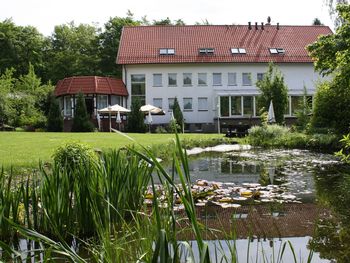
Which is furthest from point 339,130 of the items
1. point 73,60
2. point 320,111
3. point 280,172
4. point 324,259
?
point 73,60

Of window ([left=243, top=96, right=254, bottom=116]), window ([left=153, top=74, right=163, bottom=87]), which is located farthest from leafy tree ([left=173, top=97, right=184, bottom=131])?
window ([left=243, top=96, right=254, bottom=116])

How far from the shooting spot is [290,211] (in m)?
6.93

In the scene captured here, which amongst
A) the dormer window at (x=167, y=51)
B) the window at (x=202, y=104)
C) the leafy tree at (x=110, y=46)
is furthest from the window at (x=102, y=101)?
the leafy tree at (x=110, y=46)

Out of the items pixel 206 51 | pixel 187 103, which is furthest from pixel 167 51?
pixel 187 103

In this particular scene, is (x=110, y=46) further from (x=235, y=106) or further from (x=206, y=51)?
(x=235, y=106)

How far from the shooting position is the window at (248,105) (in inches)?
1713

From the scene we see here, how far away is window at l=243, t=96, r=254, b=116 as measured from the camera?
43.5 metres

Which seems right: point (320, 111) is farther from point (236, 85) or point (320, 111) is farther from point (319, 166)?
point (236, 85)

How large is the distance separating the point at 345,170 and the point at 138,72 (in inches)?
1337

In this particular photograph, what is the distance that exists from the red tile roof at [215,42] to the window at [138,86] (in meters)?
1.51

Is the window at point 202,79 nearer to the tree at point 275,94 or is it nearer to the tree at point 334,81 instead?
the tree at point 275,94

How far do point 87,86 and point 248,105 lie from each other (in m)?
13.5

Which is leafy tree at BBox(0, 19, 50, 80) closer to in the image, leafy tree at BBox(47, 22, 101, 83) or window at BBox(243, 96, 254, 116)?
leafy tree at BBox(47, 22, 101, 83)

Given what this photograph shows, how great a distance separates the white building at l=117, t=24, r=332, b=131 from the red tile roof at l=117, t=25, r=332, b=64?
0.28 feet
